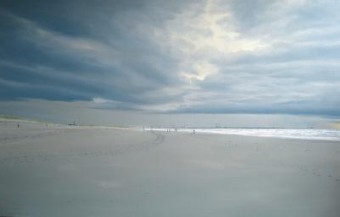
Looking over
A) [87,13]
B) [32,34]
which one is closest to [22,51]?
[32,34]

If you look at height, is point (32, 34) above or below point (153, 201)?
above

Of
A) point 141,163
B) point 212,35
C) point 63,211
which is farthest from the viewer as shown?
point 212,35

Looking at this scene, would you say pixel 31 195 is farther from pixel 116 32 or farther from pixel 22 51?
pixel 116 32

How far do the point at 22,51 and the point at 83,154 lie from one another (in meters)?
1.99

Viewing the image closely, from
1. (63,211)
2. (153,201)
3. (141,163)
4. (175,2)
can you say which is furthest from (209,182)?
(175,2)

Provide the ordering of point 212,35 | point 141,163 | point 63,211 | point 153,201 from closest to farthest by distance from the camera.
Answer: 1. point 63,211
2. point 153,201
3. point 141,163
4. point 212,35

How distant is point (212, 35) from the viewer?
530cm

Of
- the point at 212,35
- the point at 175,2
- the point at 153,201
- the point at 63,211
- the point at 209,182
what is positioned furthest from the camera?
the point at 212,35

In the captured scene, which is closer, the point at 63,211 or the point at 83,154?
the point at 63,211

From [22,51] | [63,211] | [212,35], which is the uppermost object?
[212,35]

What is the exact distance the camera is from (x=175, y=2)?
4.54 meters

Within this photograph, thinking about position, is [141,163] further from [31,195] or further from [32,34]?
[32,34]

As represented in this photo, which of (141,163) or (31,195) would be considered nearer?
(31,195)

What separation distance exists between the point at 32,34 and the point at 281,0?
3.63 meters
